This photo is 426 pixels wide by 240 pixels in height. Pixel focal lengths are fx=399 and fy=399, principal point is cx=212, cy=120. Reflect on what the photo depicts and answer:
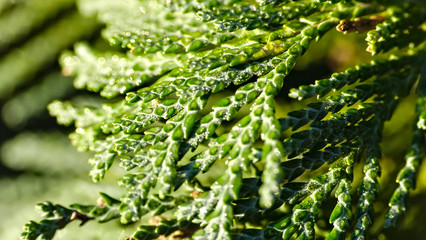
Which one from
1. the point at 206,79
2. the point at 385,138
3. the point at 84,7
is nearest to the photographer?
the point at 206,79

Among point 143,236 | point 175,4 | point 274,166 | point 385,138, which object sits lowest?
point 385,138

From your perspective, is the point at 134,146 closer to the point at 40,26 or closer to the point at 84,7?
A: the point at 84,7

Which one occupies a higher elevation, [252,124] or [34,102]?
[34,102]

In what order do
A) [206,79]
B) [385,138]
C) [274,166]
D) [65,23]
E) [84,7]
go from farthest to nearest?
[65,23], [84,7], [385,138], [206,79], [274,166]

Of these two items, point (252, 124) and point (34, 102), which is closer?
point (252, 124)

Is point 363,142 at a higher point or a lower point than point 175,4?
Result: lower

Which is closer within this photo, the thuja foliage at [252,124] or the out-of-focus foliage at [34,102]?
the thuja foliage at [252,124]

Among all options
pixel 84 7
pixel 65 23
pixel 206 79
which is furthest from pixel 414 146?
pixel 65 23

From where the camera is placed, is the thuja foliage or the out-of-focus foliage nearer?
the thuja foliage
